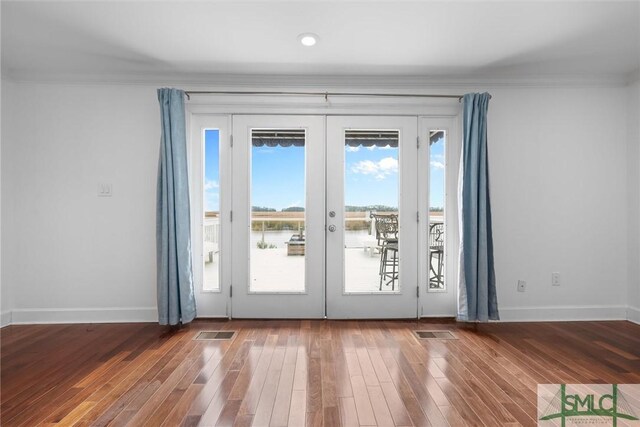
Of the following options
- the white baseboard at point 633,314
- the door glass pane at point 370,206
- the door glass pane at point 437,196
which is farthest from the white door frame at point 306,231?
the white baseboard at point 633,314

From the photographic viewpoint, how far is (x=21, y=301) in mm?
3242

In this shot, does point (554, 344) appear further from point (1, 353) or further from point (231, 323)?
point (1, 353)

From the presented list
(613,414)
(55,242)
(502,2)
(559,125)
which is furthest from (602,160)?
(55,242)

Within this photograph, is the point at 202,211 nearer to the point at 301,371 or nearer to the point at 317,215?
the point at 317,215

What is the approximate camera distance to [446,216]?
132 inches

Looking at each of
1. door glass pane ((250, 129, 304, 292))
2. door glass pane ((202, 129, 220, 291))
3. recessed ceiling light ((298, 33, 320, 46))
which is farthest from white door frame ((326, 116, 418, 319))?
door glass pane ((202, 129, 220, 291))

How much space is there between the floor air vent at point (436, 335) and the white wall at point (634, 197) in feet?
6.70

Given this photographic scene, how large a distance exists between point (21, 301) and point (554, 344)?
5.02 m

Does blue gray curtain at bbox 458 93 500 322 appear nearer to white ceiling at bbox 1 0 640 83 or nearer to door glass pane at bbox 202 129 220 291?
white ceiling at bbox 1 0 640 83

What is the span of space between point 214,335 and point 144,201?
4.99ft

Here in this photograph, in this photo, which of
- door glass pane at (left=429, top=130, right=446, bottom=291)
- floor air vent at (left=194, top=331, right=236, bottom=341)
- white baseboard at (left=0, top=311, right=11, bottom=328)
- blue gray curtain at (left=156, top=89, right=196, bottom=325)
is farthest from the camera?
door glass pane at (left=429, top=130, right=446, bottom=291)

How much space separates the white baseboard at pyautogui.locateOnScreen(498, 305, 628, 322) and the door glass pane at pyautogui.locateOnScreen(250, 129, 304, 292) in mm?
2177

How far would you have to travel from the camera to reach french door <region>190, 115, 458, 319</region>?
3316 mm

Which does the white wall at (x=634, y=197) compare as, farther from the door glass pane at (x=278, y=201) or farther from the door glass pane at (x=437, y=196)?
the door glass pane at (x=278, y=201)
